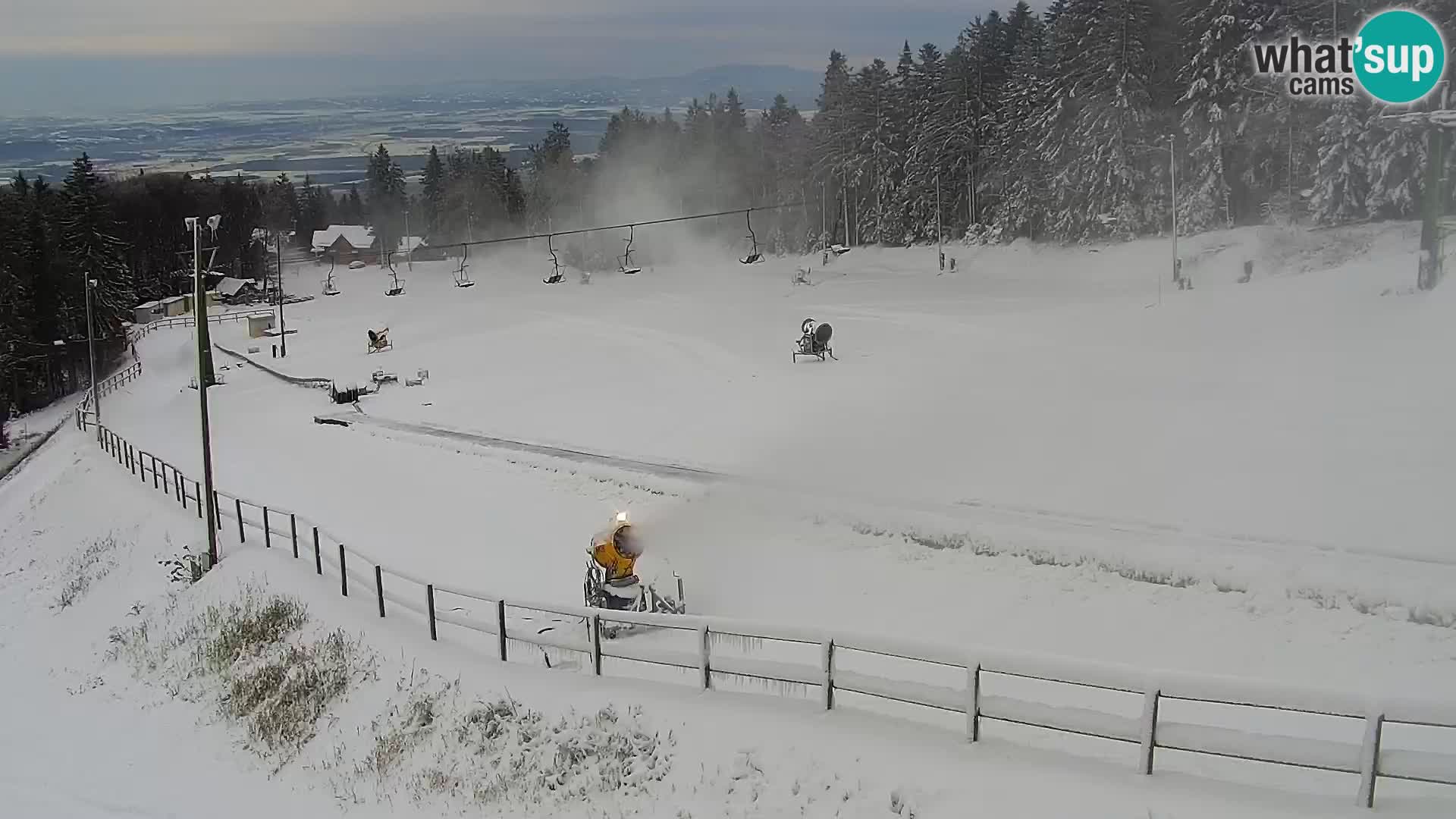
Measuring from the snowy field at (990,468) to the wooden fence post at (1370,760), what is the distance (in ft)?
1.04

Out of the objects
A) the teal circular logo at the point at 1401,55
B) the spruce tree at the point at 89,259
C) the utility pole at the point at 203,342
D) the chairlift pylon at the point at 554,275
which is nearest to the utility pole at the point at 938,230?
the chairlift pylon at the point at 554,275

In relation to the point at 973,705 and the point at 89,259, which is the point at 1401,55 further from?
the point at 89,259

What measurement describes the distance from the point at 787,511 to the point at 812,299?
53092 mm

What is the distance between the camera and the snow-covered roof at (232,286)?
130 metres

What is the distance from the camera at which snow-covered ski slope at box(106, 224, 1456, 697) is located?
2092 cm

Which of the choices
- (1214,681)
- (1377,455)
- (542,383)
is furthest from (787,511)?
(542,383)

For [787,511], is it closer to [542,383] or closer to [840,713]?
[840,713]

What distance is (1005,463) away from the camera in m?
32.2

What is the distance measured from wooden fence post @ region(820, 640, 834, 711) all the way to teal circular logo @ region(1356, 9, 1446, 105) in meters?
46.2

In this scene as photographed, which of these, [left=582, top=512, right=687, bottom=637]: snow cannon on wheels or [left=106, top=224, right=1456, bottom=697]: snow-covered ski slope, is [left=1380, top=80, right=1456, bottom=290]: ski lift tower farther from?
[left=582, top=512, right=687, bottom=637]: snow cannon on wheels

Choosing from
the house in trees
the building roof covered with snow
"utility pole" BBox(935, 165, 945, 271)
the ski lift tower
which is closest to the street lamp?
the ski lift tower

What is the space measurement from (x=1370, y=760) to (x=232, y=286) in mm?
138298

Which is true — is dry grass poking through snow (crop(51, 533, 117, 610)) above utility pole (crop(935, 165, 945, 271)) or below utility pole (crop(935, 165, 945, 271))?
below

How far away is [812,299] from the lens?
81062 mm
